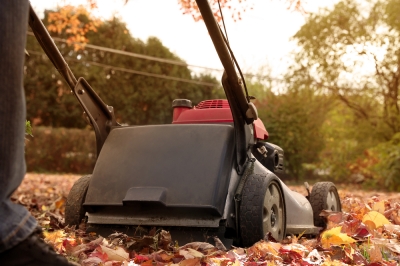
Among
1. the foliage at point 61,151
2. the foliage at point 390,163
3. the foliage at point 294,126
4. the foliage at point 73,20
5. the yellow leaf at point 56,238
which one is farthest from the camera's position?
the foliage at point 61,151

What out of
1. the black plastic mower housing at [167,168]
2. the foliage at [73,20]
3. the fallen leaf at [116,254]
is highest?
the foliage at [73,20]

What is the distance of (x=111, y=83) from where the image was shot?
22.8 metres

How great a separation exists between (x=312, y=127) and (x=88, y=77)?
1007 cm

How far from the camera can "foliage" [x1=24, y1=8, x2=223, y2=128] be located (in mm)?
21672

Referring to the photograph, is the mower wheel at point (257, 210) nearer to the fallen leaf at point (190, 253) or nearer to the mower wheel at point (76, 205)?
the fallen leaf at point (190, 253)

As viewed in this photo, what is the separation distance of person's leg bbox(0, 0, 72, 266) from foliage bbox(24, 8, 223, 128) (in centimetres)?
2044

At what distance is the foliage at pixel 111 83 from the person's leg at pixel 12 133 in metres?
20.4

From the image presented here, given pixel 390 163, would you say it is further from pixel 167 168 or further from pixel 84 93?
pixel 167 168

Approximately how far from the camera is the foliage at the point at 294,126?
53.1ft

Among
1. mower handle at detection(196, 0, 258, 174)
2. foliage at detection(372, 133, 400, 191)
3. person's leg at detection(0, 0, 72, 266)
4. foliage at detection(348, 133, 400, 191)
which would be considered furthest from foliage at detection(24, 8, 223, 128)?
person's leg at detection(0, 0, 72, 266)

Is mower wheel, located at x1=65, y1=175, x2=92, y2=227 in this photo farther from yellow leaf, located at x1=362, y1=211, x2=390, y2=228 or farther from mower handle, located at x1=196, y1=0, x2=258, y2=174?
yellow leaf, located at x1=362, y1=211, x2=390, y2=228

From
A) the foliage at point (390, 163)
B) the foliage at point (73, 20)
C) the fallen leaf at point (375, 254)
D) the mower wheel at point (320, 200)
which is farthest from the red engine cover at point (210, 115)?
the foliage at point (390, 163)

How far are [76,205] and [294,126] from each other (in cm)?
1393

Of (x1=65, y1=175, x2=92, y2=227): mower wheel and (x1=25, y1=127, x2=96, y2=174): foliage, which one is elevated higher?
(x1=65, y1=175, x2=92, y2=227): mower wheel
